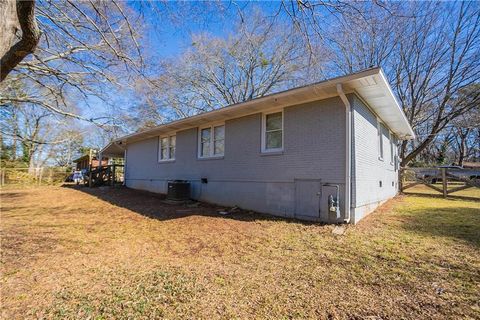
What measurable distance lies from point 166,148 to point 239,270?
9.96 meters

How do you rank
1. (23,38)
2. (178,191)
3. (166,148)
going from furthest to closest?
(166,148) → (178,191) → (23,38)

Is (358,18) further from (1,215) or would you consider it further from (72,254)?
(1,215)

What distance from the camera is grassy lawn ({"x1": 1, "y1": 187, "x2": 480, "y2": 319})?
239cm

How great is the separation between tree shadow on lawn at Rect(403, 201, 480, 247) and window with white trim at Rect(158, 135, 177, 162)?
9.45 metres

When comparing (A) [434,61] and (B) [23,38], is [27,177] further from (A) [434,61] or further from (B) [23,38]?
Result: (A) [434,61]

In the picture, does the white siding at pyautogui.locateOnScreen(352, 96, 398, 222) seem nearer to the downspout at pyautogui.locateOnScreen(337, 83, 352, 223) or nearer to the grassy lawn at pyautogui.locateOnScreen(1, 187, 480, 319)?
the downspout at pyautogui.locateOnScreen(337, 83, 352, 223)

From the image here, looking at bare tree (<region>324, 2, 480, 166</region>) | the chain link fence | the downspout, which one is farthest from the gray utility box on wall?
the chain link fence

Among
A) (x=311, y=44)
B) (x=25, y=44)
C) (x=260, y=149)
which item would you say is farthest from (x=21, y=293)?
(x=260, y=149)

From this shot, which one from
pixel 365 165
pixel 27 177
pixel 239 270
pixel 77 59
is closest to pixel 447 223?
pixel 365 165


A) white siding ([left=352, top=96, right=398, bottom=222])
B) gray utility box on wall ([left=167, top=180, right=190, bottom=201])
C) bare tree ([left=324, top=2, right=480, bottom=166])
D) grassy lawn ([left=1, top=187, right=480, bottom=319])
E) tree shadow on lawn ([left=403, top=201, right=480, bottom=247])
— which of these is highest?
bare tree ([left=324, top=2, right=480, bottom=166])

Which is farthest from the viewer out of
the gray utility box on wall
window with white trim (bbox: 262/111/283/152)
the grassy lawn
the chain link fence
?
the chain link fence

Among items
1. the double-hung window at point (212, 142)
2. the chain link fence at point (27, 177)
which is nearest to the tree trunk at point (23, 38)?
the double-hung window at point (212, 142)

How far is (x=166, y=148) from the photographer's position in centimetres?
1234

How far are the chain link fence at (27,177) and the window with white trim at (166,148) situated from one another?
1360cm
